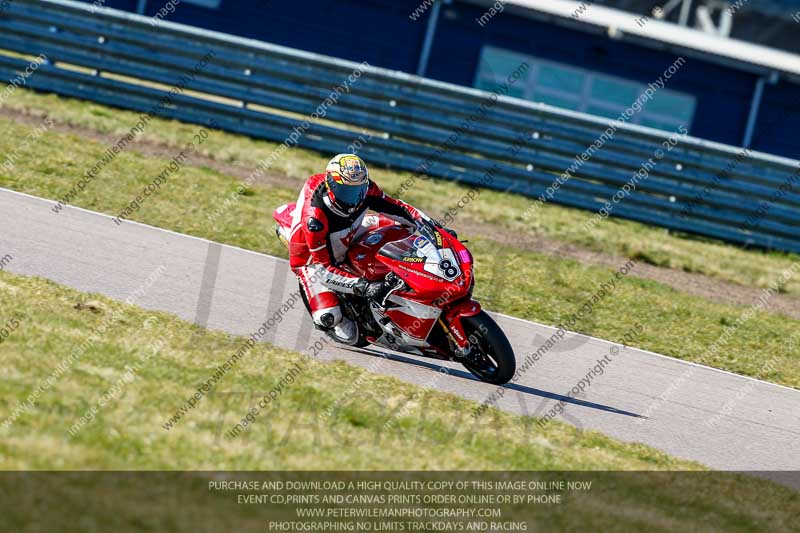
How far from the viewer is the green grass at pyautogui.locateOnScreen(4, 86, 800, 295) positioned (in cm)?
1483

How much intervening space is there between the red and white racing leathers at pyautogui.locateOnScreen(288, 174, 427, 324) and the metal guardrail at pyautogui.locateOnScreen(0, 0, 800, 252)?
7.72 meters

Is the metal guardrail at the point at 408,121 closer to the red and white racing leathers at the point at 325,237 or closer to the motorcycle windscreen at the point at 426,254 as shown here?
the red and white racing leathers at the point at 325,237

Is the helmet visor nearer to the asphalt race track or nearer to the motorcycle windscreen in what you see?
the motorcycle windscreen

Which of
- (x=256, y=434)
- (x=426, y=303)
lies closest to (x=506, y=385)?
(x=426, y=303)

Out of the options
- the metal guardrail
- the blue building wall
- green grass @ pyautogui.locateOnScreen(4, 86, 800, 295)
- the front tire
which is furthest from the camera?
the blue building wall

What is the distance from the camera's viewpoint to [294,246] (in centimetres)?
883

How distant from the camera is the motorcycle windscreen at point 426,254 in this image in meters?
8.09

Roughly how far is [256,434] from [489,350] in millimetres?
2409

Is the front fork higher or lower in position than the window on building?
higher

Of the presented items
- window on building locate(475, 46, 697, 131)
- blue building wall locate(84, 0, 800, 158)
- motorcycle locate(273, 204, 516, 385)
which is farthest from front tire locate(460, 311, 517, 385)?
window on building locate(475, 46, 697, 131)

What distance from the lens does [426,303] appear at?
8164 millimetres

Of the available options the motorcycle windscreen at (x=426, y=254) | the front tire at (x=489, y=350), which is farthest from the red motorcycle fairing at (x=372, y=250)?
the front tire at (x=489, y=350)

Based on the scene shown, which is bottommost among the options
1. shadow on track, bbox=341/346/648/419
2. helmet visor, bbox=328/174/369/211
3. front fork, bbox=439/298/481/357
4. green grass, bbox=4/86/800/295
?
green grass, bbox=4/86/800/295

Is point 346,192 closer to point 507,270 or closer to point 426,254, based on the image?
point 426,254
